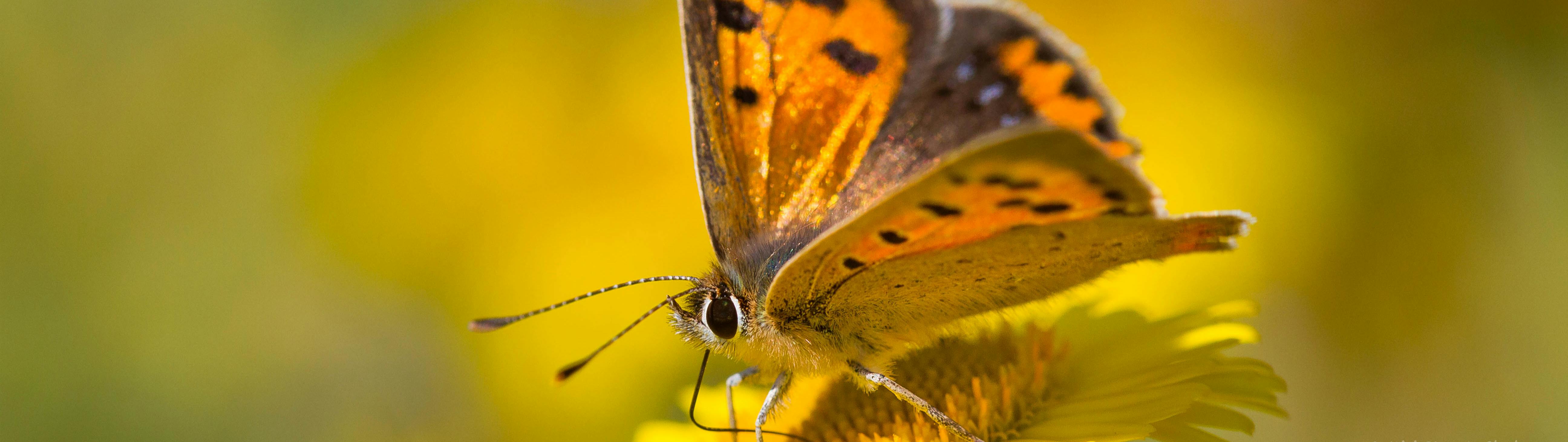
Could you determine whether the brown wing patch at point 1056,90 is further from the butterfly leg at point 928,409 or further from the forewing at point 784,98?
the butterfly leg at point 928,409

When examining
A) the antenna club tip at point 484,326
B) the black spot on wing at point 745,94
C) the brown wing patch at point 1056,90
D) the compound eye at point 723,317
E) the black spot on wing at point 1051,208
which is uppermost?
the brown wing patch at point 1056,90

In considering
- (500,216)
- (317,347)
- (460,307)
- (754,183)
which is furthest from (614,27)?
(754,183)

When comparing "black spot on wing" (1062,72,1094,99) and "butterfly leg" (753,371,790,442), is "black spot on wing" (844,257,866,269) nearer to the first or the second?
"butterfly leg" (753,371,790,442)

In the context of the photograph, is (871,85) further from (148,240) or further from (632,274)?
(148,240)

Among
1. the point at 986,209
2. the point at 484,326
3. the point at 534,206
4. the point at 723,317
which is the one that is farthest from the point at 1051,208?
the point at 534,206

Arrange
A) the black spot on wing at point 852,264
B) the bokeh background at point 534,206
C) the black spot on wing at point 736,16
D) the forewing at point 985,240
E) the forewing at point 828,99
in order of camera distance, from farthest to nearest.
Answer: the bokeh background at point 534,206 < the black spot on wing at point 736,16 < the forewing at point 828,99 < the black spot on wing at point 852,264 < the forewing at point 985,240

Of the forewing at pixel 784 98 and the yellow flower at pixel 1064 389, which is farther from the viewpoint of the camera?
the forewing at pixel 784 98

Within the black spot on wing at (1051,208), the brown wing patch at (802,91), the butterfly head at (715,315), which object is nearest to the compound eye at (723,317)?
the butterfly head at (715,315)

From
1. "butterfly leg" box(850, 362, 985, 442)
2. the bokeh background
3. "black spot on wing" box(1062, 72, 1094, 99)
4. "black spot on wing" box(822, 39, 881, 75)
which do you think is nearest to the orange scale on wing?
"butterfly leg" box(850, 362, 985, 442)

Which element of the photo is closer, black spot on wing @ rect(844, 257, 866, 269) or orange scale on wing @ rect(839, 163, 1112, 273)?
orange scale on wing @ rect(839, 163, 1112, 273)
